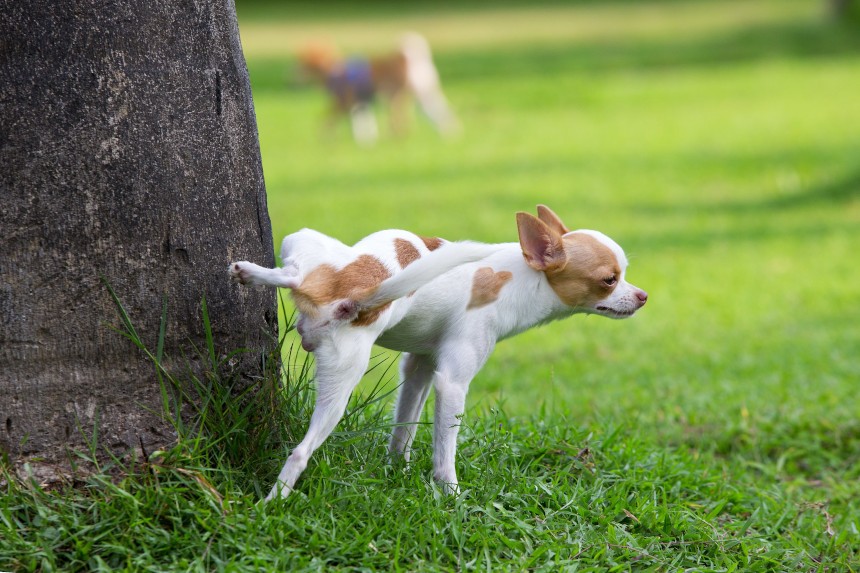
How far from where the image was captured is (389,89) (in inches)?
729

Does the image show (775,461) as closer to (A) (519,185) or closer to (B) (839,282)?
(B) (839,282)

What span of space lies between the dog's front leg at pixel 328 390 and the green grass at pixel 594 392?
115mm

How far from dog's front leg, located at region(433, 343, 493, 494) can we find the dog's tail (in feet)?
1.09

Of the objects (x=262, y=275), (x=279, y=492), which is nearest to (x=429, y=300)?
(x=262, y=275)

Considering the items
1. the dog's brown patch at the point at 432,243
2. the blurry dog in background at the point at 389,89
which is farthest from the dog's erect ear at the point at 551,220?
the blurry dog in background at the point at 389,89

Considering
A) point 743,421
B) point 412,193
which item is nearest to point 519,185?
point 412,193

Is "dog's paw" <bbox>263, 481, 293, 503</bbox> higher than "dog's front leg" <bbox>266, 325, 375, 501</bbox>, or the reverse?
"dog's front leg" <bbox>266, 325, 375, 501</bbox>

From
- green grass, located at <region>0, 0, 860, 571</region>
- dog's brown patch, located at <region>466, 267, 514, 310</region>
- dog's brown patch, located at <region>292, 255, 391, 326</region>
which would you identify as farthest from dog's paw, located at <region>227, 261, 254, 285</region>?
dog's brown patch, located at <region>466, 267, 514, 310</region>

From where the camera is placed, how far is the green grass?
125 inches

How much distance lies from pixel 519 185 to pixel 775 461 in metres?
7.78

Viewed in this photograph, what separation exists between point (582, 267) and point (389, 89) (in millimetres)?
15447

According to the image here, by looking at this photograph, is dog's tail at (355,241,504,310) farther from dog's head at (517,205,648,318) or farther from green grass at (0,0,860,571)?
green grass at (0,0,860,571)

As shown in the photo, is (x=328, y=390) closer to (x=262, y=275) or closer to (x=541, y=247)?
(x=262, y=275)

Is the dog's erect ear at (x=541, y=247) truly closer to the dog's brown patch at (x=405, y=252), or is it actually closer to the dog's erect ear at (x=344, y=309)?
the dog's brown patch at (x=405, y=252)
